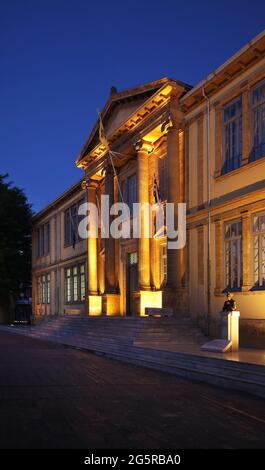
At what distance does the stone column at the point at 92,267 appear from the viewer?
2705cm

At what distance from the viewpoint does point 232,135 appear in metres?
16.8

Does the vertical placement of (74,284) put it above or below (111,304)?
above

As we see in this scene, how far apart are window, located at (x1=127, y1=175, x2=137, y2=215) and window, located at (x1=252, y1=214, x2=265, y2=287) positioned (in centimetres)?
980

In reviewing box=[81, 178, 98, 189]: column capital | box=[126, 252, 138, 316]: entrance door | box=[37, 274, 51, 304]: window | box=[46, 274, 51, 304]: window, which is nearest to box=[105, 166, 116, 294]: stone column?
box=[126, 252, 138, 316]: entrance door

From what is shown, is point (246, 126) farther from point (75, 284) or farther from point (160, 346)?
point (75, 284)

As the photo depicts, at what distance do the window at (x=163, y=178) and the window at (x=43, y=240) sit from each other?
61.5 ft

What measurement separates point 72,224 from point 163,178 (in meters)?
11.9

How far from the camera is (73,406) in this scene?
780 centimetres

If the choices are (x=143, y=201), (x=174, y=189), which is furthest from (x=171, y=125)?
(x=143, y=201)

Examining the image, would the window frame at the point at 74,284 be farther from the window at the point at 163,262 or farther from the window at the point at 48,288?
the window at the point at 163,262

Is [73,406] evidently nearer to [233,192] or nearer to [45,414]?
[45,414]

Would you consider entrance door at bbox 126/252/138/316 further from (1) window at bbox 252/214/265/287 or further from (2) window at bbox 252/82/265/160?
(2) window at bbox 252/82/265/160

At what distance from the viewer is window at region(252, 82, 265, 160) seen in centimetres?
1516

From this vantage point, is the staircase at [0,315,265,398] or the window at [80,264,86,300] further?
the window at [80,264,86,300]
